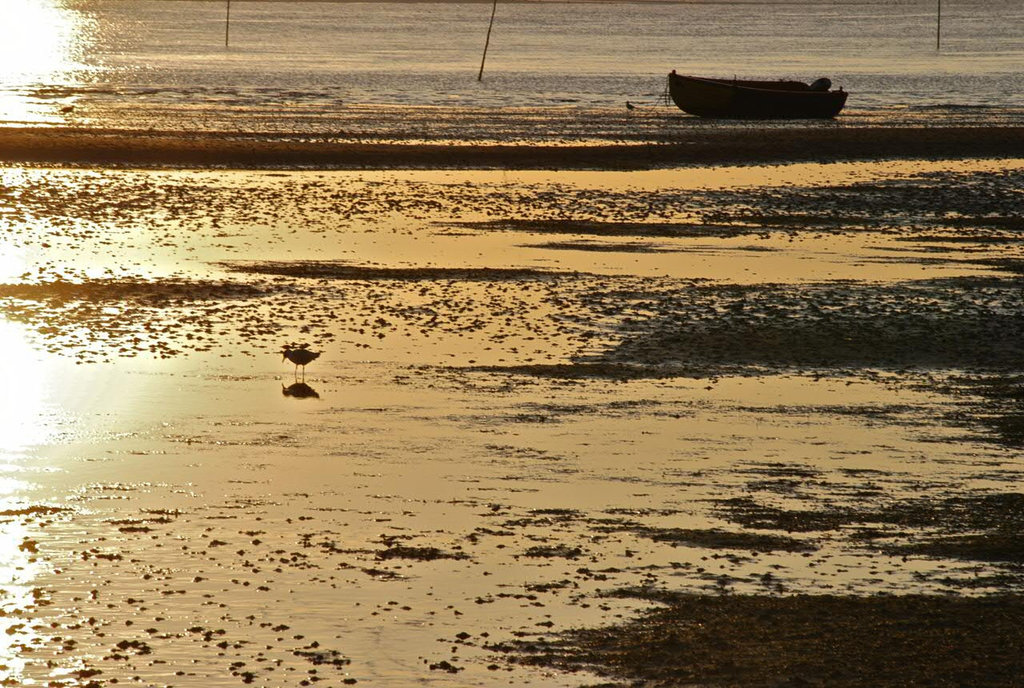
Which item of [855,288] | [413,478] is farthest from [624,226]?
[413,478]

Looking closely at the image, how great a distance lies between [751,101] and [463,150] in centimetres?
1741

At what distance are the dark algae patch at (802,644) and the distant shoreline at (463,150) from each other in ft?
88.4

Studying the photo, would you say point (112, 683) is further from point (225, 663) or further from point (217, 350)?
point (217, 350)

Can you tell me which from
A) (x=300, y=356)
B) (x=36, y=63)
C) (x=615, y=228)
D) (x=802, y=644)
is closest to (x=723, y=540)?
(x=802, y=644)

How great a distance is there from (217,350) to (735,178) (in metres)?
19.8

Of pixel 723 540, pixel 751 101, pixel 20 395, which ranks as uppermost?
pixel 751 101

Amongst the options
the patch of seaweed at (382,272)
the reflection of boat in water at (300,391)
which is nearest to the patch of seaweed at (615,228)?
the patch of seaweed at (382,272)

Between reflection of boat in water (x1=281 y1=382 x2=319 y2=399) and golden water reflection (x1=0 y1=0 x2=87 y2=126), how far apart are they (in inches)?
1315

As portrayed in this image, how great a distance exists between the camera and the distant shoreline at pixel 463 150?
116 ft

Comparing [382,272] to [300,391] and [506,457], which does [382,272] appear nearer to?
[300,391]

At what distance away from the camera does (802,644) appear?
27.5ft

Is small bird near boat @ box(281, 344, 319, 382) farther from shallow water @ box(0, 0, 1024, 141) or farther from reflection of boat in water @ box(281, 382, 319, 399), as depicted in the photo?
shallow water @ box(0, 0, 1024, 141)

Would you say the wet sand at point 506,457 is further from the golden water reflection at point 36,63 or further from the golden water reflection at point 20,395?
the golden water reflection at point 36,63

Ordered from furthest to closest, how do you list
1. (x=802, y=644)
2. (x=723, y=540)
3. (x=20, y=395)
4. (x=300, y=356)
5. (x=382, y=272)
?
(x=382, y=272), (x=300, y=356), (x=20, y=395), (x=723, y=540), (x=802, y=644)
